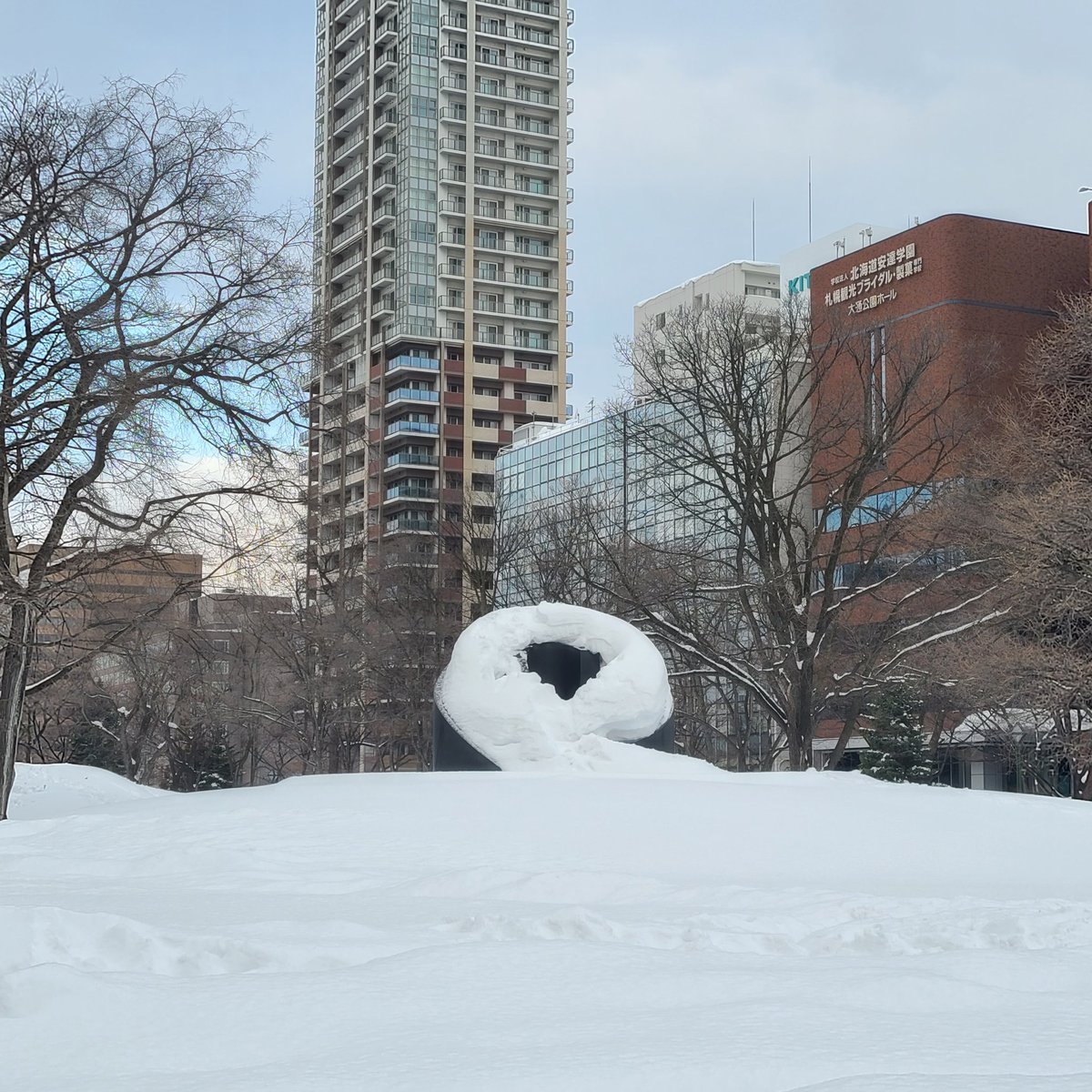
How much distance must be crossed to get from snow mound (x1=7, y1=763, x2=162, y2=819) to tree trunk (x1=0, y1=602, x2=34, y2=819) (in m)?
4.44

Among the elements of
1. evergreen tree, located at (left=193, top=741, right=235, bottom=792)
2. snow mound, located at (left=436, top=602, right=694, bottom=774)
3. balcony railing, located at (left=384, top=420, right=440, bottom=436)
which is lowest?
evergreen tree, located at (left=193, top=741, right=235, bottom=792)

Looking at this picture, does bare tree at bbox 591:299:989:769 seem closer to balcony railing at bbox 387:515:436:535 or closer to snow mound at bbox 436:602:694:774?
snow mound at bbox 436:602:694:774

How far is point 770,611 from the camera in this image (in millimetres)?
26938

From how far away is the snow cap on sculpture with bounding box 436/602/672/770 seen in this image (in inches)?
649

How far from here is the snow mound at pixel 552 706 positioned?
16.3 metres

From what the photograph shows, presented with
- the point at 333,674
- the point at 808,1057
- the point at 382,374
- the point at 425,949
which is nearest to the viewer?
the point at 808,1057

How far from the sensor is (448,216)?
314ft

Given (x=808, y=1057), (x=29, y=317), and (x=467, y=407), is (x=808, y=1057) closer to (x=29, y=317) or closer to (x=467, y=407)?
(x=29, y=317)

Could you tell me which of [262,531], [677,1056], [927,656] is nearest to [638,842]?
[677,1056]

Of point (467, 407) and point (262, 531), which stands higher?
point (467, 407)

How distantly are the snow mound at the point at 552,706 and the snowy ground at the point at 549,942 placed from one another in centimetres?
243

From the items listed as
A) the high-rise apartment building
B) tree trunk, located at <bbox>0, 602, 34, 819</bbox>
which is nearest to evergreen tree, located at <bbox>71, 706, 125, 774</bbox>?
tree trunk, located at <bbox>0, 602, 34, 819</bbox>

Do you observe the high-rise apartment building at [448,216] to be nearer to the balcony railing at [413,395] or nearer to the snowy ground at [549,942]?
the balcony railing at [413,395]

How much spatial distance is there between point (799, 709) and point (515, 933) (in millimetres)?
19412
